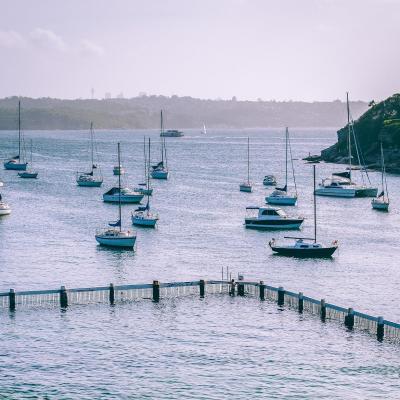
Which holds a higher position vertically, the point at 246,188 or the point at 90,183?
the point at 90,183

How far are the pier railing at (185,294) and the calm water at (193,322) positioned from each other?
134cm

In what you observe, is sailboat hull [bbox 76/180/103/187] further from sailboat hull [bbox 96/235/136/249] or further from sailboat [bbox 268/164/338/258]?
sailboat [bbox 268/164/338/258]

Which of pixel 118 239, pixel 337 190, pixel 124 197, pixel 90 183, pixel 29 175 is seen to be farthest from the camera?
pixel 29 175

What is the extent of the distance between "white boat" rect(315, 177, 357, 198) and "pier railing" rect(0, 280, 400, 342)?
75.6 meters

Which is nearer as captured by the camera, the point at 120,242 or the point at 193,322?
the point at 193,322

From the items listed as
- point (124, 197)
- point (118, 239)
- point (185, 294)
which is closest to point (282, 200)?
point (124, 197)

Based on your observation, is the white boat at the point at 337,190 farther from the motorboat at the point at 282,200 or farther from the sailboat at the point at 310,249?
the sailboat at the point at 310,249

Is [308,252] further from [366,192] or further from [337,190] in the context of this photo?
[366,192]

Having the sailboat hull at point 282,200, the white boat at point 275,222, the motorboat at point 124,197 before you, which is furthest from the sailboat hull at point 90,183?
the white boat at point 275,222

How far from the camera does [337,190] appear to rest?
146 m

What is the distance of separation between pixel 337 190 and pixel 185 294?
7848 centimetres

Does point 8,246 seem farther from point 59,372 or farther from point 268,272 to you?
point 59,372

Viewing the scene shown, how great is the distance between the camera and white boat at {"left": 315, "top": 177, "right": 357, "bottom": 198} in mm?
144875

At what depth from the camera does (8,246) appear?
94438 mm
